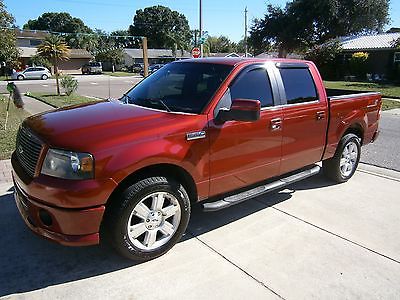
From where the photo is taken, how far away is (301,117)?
454cm

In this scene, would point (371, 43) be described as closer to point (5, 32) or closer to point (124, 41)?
point (5, 32)

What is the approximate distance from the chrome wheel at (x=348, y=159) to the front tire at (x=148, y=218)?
3031 mm

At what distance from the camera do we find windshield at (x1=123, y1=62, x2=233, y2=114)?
Answer: 12.5ft

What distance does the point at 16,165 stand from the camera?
140 inches

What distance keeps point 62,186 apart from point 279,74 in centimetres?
285

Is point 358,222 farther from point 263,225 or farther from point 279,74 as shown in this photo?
point 279,74

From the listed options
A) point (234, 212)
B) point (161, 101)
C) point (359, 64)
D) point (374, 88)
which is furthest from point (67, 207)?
point (359, 64)

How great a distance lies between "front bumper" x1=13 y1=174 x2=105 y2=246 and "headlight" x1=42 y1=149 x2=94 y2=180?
0.28 m

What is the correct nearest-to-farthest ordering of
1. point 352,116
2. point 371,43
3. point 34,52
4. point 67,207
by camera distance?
point 67,207, point 352,116, point 371,43, point 34,52

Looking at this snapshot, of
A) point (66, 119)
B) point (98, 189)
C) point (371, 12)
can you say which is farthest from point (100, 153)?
point (371, 12)

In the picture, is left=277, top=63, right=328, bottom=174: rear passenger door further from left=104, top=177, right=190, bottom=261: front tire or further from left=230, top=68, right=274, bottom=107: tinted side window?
left=104, top=177, right=190, bottom=261: front tire

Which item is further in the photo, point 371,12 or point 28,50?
point 28,50

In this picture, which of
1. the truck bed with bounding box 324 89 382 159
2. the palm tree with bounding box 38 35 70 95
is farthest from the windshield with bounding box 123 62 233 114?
the palm tree with bounding box 38 35 70 95

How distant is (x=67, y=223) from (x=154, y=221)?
787 mm
